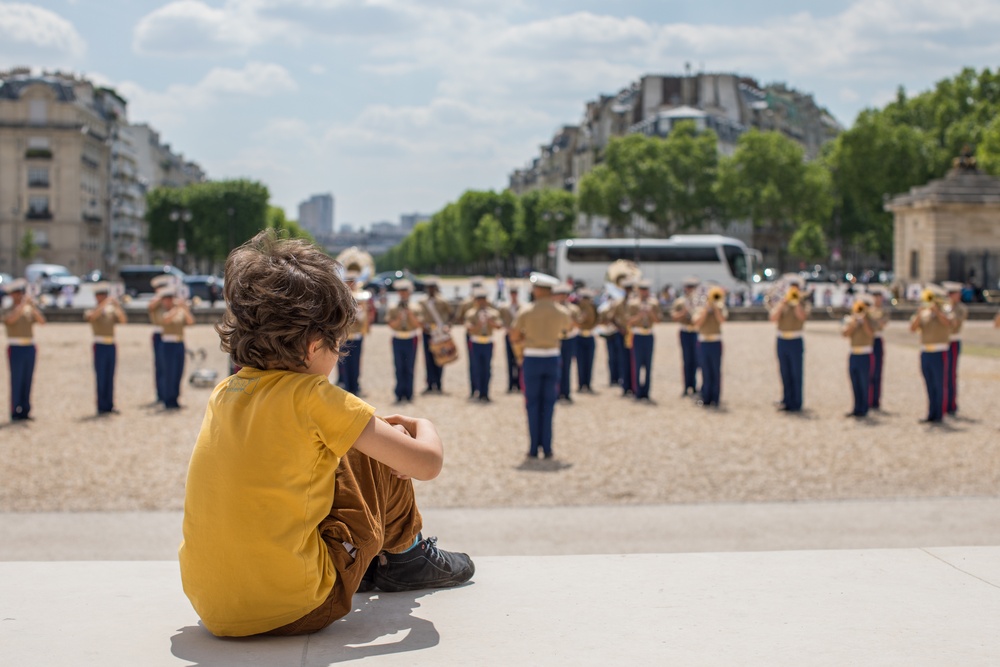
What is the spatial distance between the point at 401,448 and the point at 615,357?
1600 centimetres

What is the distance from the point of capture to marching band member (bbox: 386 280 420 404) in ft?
56.1

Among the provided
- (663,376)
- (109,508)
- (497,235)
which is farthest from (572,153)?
(109,508)

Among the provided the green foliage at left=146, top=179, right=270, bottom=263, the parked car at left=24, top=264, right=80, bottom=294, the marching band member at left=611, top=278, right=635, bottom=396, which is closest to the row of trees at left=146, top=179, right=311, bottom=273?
the green foliage at left=146, top=179, right=270, bottom=263

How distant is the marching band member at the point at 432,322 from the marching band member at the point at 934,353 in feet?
23.4

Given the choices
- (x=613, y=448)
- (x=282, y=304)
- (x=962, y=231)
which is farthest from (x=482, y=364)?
(x=962, y=231)

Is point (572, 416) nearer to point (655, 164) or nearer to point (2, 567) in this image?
point (2, 567)

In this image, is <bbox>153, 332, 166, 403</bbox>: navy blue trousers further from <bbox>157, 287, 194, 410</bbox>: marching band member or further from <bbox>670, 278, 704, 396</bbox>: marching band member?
<bbox>670, 278, 704, 396</bbox>: marching band member

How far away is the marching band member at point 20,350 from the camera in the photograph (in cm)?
1459

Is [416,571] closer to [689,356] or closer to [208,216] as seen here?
[689,356]

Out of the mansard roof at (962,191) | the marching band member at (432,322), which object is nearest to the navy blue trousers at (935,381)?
the marching band member at (432,322)

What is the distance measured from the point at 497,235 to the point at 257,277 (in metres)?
100

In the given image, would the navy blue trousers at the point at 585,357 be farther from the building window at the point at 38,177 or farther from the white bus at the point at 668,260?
the building window at the point at 38,177

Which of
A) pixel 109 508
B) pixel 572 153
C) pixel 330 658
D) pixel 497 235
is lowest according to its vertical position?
pixel 109 508

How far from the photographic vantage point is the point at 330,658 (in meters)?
3.43
